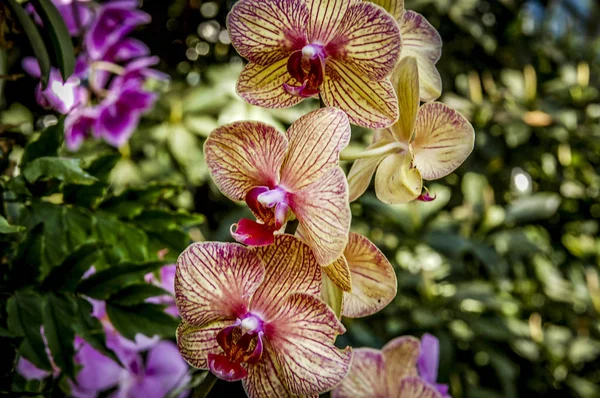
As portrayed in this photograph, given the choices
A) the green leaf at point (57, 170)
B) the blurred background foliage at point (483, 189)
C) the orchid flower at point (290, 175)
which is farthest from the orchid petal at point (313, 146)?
the blurred background foliage at point (483, 189)

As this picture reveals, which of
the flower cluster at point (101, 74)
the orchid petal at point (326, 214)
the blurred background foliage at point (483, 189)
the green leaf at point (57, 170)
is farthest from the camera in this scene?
the blurred background foliage at point (483, 189)

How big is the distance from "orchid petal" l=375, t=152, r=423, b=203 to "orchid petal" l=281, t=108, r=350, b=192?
46mm

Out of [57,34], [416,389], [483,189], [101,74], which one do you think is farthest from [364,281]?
[483,189]

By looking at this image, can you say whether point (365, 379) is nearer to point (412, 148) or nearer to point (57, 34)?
point (412, 148)

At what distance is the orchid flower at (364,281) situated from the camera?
337 millimetres

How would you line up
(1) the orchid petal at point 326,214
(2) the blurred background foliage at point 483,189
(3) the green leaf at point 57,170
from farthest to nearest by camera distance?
(2) the blurred background foliage at point 483,189 → (3) the green leaf at point 57,170 → (1) the orchid petal at point 326,214

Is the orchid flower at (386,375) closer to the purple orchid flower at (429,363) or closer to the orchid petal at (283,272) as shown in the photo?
the purple orchid flower at (429,363)

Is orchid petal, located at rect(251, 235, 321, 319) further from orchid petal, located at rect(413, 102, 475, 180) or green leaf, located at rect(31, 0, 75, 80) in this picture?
green leaf, located at rect(31, 0, 75, 80)

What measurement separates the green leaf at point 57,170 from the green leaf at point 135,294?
8 cm

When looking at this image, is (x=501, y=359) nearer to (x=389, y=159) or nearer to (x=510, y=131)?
(x=510, y=131)

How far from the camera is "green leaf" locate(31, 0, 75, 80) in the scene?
0.43m

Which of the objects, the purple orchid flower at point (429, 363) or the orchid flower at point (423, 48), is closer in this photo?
the orchid flower at point (423, 48)

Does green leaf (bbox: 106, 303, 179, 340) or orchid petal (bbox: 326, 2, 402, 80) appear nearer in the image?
orchid petal (bbox: 326, 2, 402, 80)

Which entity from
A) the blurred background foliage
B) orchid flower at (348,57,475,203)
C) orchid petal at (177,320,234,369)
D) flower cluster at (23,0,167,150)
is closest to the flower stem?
orchid flower at (348,57,475,203)
